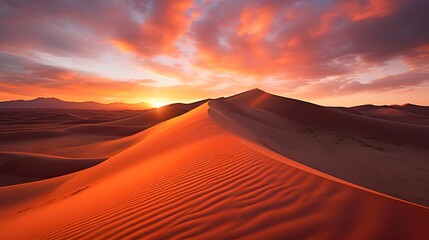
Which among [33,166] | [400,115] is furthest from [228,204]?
[400,115]

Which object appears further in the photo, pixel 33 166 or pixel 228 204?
pixel 33 166

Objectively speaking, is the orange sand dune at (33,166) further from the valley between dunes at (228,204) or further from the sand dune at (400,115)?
the sand dune at (400,115)

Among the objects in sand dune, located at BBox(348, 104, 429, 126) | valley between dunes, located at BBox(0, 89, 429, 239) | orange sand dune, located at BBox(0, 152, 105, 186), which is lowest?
orange sand dune, located at BBox(0, 152, 105, 186)

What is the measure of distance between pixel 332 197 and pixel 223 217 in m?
1.08

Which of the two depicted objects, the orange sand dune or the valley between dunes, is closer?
the valley between dunes

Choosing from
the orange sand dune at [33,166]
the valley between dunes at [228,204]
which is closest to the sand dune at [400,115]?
the valley between dunes at [228,204]

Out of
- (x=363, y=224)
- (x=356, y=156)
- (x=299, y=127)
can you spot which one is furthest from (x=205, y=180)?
(x=299, y=127)

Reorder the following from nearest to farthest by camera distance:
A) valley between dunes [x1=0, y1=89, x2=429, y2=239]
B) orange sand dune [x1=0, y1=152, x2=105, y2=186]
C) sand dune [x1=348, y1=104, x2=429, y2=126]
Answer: valley between dunes [x1=0, y1=89, x2=429, y2=239], orange sand dune [x1=0, y1=152, x2=105, y2=186], sand dune [x1=348, y1=104, x2=429, y2=126]

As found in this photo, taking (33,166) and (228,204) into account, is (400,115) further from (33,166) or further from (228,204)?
(33,166)

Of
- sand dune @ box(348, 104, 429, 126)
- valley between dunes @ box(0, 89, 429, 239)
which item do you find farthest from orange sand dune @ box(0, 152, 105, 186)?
sand dune @ box(348, 104, 429, 126)

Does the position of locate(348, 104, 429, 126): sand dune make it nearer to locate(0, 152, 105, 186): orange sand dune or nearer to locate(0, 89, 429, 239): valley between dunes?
locate(0, 89, 429, 239): valley between dunes

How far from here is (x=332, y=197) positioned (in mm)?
2055

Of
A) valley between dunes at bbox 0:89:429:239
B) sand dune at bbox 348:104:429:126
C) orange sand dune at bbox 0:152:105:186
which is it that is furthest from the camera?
sand dune at bbox 348:104:429:126

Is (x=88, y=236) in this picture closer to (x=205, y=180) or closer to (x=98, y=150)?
(x=205, y=180)
